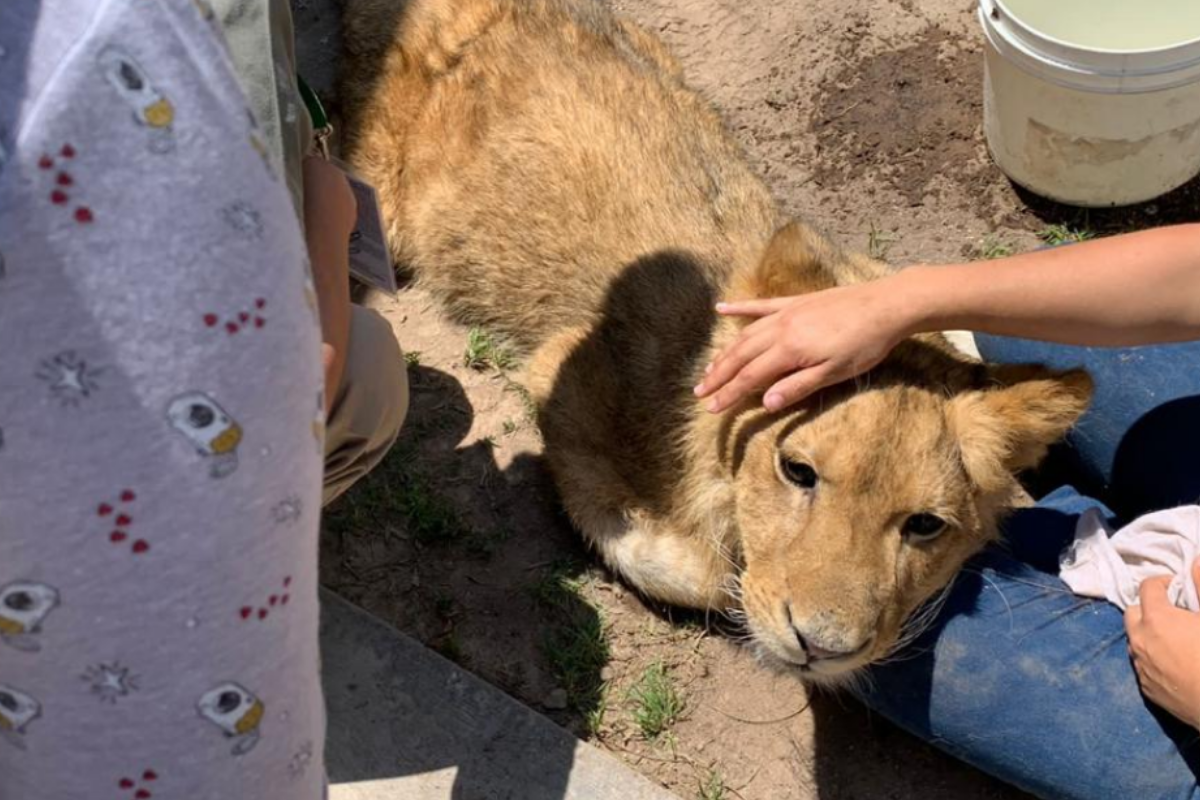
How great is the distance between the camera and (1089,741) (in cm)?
365

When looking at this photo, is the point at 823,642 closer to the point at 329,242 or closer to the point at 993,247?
the point at 329,242

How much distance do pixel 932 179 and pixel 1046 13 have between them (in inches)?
28.7

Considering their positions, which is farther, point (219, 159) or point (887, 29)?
point (887, 29)

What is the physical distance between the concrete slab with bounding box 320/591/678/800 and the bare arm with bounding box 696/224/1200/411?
1218 millimetres

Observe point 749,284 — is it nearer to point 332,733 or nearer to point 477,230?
point 477,230

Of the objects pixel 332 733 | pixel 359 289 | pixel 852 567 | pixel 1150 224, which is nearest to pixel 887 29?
pixel 1150 224

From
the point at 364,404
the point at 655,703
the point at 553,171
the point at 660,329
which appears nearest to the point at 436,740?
the point at 655,703

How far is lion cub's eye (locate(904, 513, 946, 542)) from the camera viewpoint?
3473 millimetres

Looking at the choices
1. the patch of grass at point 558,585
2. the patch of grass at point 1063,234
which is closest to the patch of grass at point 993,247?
the patch of grass at point 1063,234

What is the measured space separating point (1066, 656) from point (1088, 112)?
6.59ft

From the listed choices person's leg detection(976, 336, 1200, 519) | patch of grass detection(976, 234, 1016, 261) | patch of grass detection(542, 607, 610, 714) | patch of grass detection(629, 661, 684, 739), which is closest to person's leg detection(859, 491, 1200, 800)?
person's leg detection(976, 336, 1200, 519)

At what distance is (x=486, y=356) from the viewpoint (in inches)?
199

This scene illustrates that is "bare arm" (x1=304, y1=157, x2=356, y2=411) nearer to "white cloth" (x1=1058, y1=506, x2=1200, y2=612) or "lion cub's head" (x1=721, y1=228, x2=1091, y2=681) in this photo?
"lion cub's head" (x1=721, y1=228, x2=1091, y2=681)

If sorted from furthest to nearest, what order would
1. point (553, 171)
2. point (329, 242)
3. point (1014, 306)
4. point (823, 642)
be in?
point (553, 171) < point (1014, 306) < point (823, 642) < point (329, 242)
